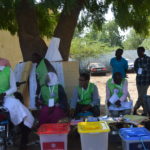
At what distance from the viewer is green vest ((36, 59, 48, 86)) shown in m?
6.12

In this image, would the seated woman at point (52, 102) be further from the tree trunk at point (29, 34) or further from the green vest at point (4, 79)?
the tree trunk at point (29, 34)

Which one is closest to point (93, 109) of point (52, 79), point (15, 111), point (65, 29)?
point (52, 79)

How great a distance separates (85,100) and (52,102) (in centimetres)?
76

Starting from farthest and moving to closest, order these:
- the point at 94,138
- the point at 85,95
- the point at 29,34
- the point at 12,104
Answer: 1. the point at 29,34
2. the point at 85,95
3. the point at 12,104
4. the point at 94,138

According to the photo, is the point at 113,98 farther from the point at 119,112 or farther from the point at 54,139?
the point at 54,139

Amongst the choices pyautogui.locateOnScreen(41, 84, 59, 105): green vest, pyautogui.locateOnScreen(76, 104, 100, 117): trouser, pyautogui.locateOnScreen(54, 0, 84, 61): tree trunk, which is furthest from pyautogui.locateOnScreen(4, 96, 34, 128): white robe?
pyautogui.locateOnScreen(54, 0, 84, 61): tree trunk

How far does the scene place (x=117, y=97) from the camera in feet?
20.4

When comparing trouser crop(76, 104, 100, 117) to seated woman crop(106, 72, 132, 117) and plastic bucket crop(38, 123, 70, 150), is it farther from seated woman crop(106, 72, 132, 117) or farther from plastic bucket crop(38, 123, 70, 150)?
plastic bucket crop(38, 123, 70, 150)

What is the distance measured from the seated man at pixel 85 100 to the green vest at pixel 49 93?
423mm

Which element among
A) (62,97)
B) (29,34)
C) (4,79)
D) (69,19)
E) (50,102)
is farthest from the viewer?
(69,19)

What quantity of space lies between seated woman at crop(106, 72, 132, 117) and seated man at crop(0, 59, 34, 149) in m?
1.79

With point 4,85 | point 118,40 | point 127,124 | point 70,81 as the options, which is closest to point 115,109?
point 127,124

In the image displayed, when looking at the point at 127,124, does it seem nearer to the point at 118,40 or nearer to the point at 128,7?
the point at 128,7

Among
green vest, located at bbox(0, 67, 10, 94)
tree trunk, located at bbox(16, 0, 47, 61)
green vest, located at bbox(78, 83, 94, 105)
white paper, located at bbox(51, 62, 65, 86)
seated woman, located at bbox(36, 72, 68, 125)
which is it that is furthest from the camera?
tree trunk, located at bbox(16, 0, 47, 61)
